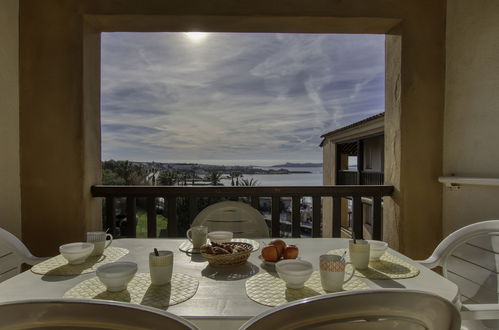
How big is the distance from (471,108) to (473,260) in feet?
3.65

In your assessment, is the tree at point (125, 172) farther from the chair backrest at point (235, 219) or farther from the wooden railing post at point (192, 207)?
the chair backrest at point (235, 219)

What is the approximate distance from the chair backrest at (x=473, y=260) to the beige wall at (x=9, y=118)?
265cm

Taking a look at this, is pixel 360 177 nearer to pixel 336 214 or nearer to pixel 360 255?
pixel 336 214

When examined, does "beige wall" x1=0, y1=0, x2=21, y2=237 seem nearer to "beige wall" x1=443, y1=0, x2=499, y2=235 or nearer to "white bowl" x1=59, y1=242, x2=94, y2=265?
"white bowl" x1=59, y1=242, x2=94, y2=265

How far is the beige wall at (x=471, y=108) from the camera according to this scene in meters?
2.02

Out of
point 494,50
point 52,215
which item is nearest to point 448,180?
point 494,50

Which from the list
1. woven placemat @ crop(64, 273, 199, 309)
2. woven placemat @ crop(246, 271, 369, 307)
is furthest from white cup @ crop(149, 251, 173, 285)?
woven placemat @ crop(246, 271, 369, 307)

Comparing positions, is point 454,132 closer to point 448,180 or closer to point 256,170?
point 448,180

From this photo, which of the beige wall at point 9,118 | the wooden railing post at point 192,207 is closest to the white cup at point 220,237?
the wooden railing post at point 192,207

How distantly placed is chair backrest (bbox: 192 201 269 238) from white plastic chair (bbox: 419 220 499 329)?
92cm

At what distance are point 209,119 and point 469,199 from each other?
511 cm

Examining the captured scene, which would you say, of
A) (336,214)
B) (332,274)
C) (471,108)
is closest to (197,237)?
(332,274)

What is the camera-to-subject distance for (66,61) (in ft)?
7.80

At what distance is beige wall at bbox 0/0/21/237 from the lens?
2.18m
